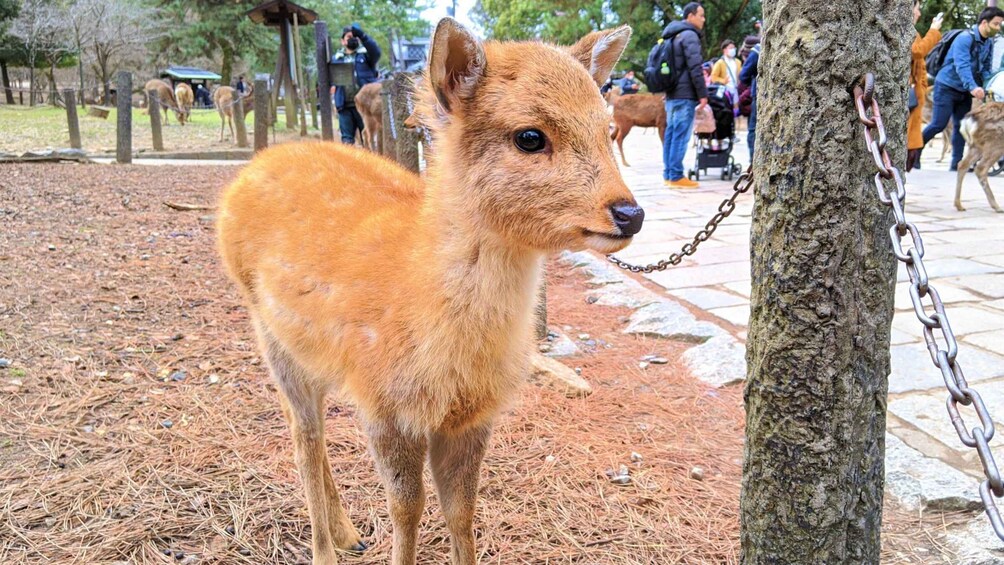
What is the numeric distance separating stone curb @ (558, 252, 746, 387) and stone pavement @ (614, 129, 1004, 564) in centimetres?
14

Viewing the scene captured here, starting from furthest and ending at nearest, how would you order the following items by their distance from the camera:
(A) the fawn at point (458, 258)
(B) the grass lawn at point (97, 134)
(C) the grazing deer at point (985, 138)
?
(B) the grass lawn at point (97, 134), (C) the grazing deer at point (985, 138), (A) the fawn at point (458, 258)

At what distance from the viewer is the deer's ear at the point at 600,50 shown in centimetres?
265

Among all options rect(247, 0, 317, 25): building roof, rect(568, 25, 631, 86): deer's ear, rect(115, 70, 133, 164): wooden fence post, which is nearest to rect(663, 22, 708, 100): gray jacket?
rect(568, 25, 631, 86): deer's ear

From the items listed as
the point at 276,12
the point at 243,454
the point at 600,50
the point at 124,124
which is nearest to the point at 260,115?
the point at 124,124

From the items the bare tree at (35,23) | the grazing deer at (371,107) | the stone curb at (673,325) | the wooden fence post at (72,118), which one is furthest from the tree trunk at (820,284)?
the bare tree at (35,23)

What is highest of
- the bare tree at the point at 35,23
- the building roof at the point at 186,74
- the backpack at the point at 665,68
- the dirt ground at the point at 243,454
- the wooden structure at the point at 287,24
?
the bare tree at the point at 35,23

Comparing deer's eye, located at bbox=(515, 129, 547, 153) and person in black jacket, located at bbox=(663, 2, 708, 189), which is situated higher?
person in black jacket, located at bbox=(663, 2, 708, 189)

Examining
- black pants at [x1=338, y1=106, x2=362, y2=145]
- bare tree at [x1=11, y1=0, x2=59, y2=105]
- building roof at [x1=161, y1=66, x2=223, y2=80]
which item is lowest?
black pants at [x1=338, y1=106, x2=362, y2=145]

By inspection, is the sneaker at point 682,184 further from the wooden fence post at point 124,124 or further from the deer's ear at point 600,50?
the wooden fence post at point 124,124

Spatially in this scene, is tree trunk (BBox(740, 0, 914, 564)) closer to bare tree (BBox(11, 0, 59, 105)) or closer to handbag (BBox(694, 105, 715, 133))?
handbag (BBox(694, 105, 715, 133))

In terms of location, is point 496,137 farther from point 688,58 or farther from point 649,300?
point 688,58

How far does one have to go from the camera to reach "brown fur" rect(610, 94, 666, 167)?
14.9 m

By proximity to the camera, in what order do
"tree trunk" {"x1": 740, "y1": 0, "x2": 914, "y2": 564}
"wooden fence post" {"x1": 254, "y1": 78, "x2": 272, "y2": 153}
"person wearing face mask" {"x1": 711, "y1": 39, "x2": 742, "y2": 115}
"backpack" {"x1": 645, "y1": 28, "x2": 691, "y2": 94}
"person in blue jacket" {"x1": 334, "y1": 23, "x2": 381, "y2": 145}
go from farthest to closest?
1. "wooden fence post" {"x1": 254, "y1": 78, "x2": 272, "y2": 153}
2. "person wearing face mask" {"x1": 711, "y1": 39, "x2": 742, "y2": 115}
3. "person in blue jacket" {"x1": 334, "y1": 23, "x2": 381, "y2": 145}
4. "backpack" {"x1": 645, "y1": 28, "x2": 691, "y2": 94}
5. "tree trunk" {"x1": 740, "y1": 0, "x2": 914, "y2": 564}

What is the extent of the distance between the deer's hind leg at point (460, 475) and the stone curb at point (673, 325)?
224cm
